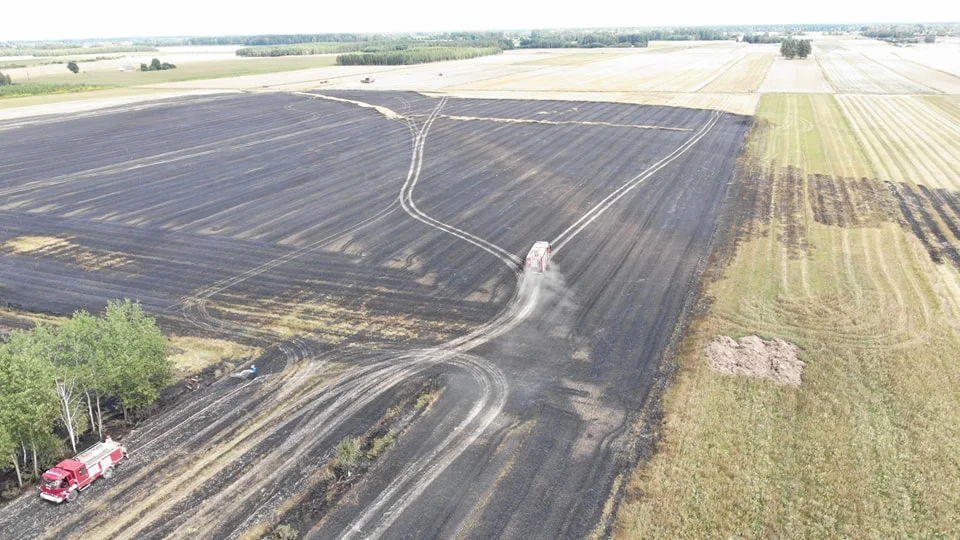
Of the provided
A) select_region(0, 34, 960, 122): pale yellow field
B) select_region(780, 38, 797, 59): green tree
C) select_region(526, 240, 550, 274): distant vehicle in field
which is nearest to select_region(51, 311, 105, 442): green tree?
select_region(526, 240, 550, 274): distant vehicle in field

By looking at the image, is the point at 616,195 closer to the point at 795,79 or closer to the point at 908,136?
the point at 908,136

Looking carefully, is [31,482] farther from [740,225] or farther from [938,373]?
[740,225]

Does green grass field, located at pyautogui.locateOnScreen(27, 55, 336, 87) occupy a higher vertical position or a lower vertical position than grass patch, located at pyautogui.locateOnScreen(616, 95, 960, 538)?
higher

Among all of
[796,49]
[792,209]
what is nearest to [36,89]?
[792,209]

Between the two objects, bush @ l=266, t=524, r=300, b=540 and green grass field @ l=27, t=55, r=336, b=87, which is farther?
green grass field @ l=27, t=55, r=336, b=87

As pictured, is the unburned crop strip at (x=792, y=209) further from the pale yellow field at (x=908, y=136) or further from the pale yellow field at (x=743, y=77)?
the pale yellow field at (x=743, y=77)

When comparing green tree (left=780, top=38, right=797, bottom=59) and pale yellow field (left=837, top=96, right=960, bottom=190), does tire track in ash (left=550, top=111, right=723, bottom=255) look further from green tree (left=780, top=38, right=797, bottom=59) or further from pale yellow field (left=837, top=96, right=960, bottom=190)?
green tree (left=780, top=38, right=797, bottom=59)

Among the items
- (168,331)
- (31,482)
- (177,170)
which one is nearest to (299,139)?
(177,170)
